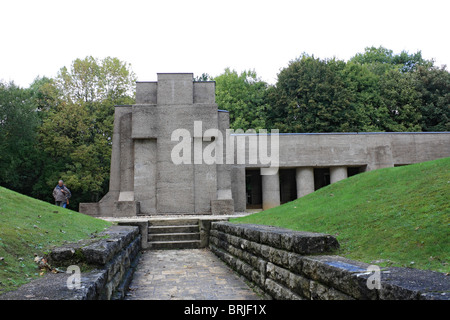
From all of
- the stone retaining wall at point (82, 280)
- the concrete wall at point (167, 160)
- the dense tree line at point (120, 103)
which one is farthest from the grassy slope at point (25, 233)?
the dense tree line at point (120, 103)

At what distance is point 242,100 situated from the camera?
108 ft

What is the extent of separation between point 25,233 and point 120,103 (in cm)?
2539

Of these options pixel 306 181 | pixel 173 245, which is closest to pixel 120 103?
pixel 306 181

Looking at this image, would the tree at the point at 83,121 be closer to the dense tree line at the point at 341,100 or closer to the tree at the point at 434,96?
the dense tree line at the point at 341,100

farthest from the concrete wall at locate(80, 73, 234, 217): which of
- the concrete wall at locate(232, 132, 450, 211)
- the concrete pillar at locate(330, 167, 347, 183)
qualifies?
the concrete pillar at locate(330, 167, 347, 183)

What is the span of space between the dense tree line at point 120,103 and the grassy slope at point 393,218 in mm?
22435

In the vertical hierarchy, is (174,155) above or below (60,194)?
above

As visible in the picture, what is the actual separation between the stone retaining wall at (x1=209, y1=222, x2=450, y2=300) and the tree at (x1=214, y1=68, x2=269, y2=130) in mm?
25022

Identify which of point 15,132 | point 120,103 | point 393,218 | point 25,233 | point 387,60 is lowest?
point 25,233

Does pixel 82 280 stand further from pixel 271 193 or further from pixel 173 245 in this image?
pixel 271 193

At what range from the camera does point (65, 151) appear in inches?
1088

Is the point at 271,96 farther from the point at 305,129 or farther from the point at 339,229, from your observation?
the point at 339,229

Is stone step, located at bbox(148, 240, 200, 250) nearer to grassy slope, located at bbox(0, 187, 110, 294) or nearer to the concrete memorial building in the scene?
grassy slope, located at bbox(0, 187, 110, 294)

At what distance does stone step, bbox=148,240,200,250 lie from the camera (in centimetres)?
1079
